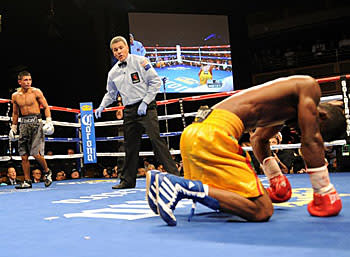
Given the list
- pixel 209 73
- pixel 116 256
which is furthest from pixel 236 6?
pixel 116 256

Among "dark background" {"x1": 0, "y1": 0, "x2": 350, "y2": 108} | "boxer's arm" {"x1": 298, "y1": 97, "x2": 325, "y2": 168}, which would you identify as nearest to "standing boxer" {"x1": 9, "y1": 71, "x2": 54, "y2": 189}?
"boxer's arm" {"x1": 298, "y1": 97, "x2": 325, "y2": 168}

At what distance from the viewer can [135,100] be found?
3.02 meters

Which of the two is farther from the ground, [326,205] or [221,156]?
[221,156]

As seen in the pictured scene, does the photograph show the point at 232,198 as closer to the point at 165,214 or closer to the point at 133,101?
the point at 165,214

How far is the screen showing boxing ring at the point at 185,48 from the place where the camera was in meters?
8.02

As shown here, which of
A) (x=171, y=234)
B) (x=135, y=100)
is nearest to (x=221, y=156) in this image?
(x=171, y=234)

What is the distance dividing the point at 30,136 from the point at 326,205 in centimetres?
295

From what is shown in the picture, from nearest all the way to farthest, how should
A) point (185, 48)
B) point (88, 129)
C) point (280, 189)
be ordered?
1. point (280, 189)
2. point (88, 129)
3. point (185, 48)

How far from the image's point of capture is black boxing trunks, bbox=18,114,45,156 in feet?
12.1

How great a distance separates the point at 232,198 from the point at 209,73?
23.3 ft

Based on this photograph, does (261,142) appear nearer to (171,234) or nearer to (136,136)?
(171,234)

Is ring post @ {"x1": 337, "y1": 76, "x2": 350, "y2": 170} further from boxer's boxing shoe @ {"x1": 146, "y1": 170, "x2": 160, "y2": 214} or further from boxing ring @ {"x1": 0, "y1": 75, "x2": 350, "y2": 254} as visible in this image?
boxer's boxing shoe @ {"x1": 146, "y1": 170, "x2": 160, "y2": 214}

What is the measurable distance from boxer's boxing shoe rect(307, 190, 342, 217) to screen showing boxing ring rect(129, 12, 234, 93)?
21.9 ft

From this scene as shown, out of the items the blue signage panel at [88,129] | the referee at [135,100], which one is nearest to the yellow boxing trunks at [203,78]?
the blue signage panel at [88,129]
